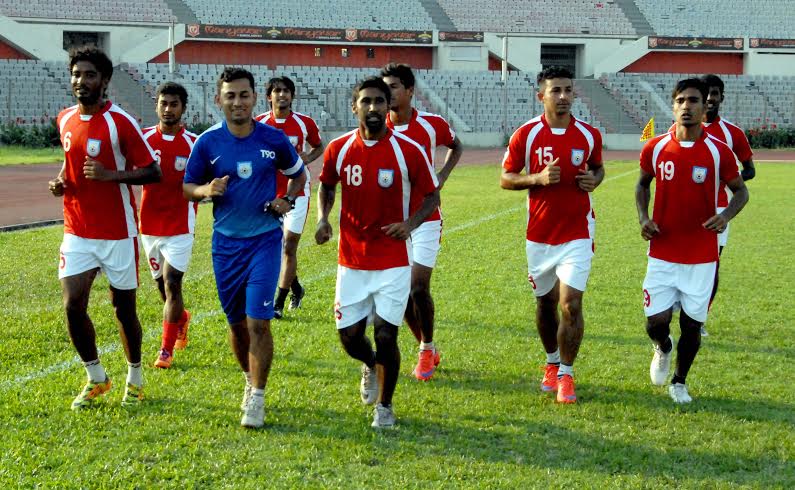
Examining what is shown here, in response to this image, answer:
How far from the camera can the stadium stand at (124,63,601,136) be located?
40.4m

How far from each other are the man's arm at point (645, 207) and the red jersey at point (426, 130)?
142 centimetres

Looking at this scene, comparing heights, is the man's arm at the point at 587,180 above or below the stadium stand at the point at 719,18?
below

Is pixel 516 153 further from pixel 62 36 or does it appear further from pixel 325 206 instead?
pixel 62 36

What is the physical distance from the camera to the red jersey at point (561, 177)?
648 centimetres

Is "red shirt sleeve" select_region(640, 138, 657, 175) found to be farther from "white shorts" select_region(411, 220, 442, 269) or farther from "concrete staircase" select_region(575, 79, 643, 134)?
"concrete staircase" select_region(575, 79, 643, 134)

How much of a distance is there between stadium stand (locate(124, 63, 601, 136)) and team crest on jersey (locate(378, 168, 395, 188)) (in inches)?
1334

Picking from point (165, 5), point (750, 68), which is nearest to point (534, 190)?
point (165, 5)

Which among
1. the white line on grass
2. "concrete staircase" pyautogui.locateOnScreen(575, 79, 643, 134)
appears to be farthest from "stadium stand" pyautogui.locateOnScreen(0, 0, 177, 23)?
the white line on grass

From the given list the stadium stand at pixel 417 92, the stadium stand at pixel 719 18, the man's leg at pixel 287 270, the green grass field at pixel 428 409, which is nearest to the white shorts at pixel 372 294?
the green grass field at pixel 428 409

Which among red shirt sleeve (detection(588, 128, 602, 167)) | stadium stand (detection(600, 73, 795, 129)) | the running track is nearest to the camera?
red shirt sleeve (detection(588, 128, 602, 167))

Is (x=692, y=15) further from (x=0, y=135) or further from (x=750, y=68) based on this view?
(x=0, y=135)

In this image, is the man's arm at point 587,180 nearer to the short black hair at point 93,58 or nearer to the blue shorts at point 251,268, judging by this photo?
the blue shorts at point 251,268

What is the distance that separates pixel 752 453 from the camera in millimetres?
5422

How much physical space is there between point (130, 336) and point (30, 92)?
3351cm
